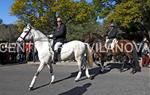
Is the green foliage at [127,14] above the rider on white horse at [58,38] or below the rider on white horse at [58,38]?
above

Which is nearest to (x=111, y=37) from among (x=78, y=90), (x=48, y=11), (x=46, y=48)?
(x=46, y=48)

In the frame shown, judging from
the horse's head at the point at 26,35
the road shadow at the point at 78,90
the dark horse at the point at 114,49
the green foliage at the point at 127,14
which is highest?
the green foliage at the point at 127,14

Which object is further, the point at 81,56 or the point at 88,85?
the point at 81,56

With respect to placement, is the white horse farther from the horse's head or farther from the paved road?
the paved road

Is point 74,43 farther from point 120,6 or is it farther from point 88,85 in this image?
point 120,6

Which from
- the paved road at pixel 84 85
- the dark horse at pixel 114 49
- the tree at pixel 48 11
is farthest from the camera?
the tree at pixel 48 11

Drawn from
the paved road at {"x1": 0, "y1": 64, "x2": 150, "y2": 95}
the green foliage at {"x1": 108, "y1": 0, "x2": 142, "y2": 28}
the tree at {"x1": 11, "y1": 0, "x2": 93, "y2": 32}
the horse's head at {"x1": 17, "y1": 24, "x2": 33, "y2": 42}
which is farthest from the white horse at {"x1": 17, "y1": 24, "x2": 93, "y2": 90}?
the tree at {"x1": 11, "y1": 0, "x2": 93, "y2": 32}

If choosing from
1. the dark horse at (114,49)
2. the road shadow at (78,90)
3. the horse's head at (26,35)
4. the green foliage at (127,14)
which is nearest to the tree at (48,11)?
the green foliage at (127,14)

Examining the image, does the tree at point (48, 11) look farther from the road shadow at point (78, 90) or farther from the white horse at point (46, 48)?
the road shadow at point (78, 90)

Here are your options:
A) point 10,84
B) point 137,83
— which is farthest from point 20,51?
point 137,83

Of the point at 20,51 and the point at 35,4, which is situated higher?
the point at 35,4

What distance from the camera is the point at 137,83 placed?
1435cm

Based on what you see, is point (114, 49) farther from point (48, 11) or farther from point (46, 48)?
point (48, 11)

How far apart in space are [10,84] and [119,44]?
628 cm
